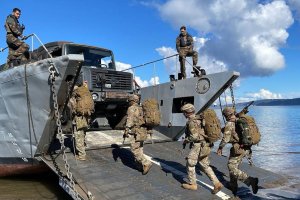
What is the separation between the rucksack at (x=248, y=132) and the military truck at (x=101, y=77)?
475 cm

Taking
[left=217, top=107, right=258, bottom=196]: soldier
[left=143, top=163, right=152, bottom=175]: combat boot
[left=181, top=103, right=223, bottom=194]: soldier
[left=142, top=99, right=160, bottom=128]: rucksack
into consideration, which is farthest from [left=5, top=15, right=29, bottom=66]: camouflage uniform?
[left=217, top=107, right=258, bottom=196]: soldier

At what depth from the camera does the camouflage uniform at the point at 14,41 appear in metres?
8.77

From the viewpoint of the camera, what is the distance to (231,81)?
32.9 feet

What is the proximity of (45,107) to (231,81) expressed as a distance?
17.3ft

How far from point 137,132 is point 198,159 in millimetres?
1501

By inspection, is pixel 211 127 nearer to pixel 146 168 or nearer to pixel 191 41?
pixel 146 168

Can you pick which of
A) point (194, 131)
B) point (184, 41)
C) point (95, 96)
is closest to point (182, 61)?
point (184, 41)

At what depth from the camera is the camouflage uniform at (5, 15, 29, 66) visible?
8.77 meters

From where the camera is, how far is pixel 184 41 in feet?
37.2

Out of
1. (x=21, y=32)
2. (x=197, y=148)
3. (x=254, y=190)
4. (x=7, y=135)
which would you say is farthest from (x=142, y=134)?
(x=21, y=32)

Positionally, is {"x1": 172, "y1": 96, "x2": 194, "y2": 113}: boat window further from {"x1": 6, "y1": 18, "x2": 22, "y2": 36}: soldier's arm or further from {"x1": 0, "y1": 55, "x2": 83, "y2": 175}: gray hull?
{"x1": 6, "y1": 18, "x2": 22, "y2": 36}: soldier's arm

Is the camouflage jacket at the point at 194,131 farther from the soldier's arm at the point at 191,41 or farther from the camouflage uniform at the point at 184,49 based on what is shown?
the soldier's arm at the point at 191,41

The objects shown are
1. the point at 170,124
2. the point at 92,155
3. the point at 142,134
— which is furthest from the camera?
the point at 170,124

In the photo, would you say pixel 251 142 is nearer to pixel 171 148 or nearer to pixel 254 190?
pixel 254 190
